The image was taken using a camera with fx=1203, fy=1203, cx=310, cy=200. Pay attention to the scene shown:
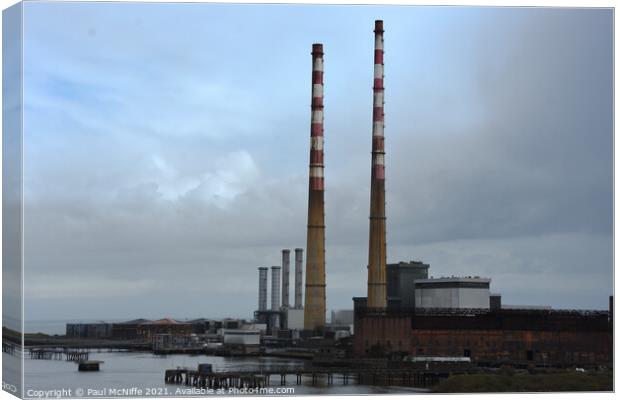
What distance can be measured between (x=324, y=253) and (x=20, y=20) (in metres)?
21.8

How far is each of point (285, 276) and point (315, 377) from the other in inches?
992

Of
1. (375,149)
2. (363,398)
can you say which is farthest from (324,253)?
(363,398)

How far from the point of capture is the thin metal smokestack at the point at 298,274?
6019 cm

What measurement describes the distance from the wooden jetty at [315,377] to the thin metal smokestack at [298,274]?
66.9ft

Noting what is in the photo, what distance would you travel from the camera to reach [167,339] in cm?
6619

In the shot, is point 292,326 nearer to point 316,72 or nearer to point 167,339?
point 167,339

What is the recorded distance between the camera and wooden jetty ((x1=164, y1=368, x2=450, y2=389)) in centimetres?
3388

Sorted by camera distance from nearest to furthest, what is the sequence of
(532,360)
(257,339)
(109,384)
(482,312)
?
1. (109,384)
2. (532,360)
3. (482,312)
4. (257,339)

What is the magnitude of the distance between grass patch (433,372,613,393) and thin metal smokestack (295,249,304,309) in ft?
86.4

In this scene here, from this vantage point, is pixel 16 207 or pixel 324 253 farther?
pixel 324 253

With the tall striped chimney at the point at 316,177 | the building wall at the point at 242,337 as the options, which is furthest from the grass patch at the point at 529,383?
the building wall at the point at 242,337

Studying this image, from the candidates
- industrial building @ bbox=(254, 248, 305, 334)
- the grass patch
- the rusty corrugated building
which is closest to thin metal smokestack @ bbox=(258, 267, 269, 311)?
industrial building @ bbox=(254, 248, 305, 334)

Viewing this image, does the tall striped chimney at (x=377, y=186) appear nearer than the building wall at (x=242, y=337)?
Yes

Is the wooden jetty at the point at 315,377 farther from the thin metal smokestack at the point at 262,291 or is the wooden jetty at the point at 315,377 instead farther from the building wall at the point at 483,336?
the thin metal smokestack at the point at 262,291
